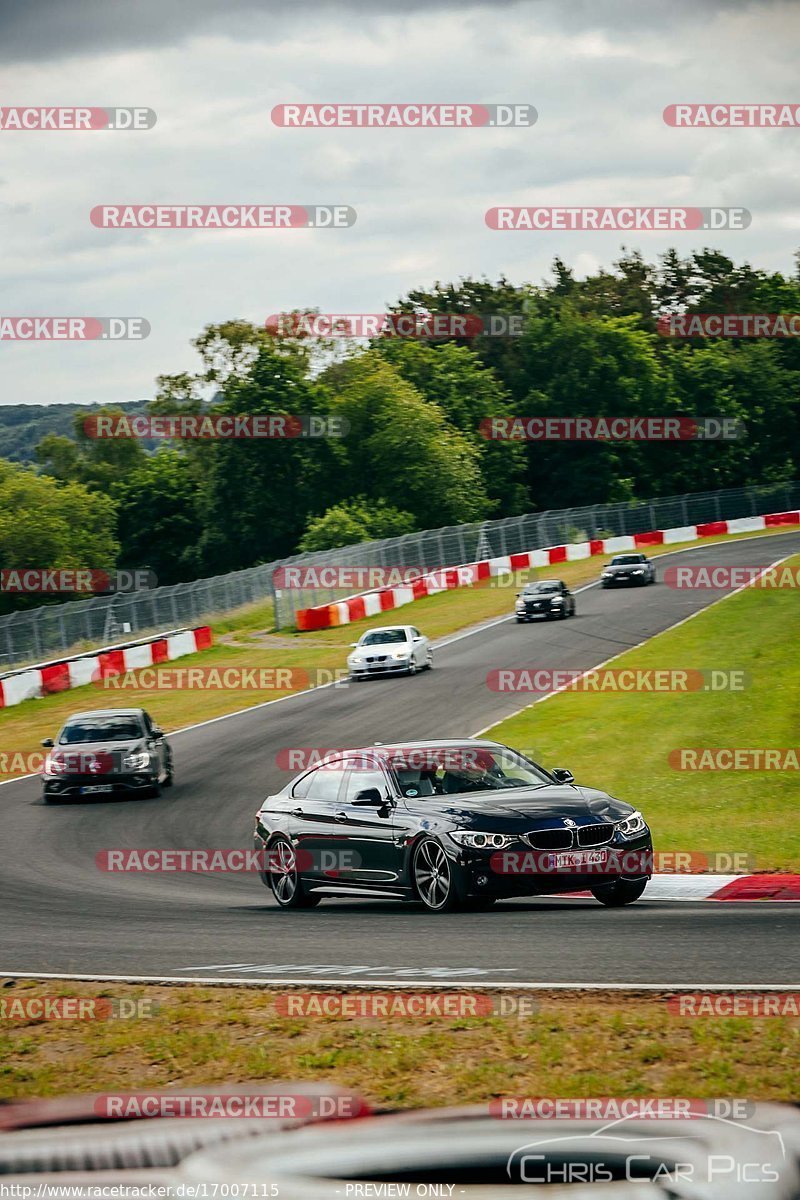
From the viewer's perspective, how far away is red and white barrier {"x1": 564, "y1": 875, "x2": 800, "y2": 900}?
1370 centimetres

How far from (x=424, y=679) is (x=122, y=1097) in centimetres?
2811

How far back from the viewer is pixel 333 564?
54562mm

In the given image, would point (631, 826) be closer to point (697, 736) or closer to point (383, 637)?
point (697, 736)

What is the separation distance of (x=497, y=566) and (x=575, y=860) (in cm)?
4718

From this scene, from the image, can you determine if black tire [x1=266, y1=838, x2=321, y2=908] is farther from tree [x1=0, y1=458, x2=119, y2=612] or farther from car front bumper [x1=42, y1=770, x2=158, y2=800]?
tree [x1=0, y1=458, x2=119, y2=612]

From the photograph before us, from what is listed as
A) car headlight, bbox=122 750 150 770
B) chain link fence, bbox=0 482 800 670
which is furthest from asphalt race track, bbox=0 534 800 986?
chain link fence, bbox=0 482 800 670

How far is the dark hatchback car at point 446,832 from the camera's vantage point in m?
12.3

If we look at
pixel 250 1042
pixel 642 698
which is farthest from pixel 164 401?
pixel 250 1042

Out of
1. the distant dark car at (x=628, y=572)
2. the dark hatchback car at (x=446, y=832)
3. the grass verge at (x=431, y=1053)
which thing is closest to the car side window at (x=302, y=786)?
the dark hatchback car at (x=446, y=832)

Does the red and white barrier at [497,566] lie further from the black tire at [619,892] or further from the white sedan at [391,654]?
the black tire at [619,892]

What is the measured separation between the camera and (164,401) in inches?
4663

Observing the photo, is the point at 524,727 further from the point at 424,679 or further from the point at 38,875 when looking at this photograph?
the point at 38,875

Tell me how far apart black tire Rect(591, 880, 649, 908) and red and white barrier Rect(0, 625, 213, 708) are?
25.5 metres

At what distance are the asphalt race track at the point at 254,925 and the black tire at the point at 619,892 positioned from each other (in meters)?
0.19
